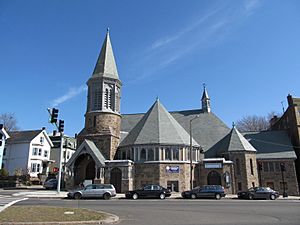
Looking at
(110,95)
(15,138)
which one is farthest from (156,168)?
(15,138)

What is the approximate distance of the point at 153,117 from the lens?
40250 mm

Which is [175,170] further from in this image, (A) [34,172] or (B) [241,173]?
(A) [34,172]

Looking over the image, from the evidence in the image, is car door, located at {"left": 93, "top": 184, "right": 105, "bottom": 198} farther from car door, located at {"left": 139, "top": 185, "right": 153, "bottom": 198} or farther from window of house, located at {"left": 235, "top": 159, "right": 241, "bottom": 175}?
window of house, located at {"left": 235, "top": 159, "right": 241, "bottom": 175}

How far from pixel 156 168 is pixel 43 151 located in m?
33.0

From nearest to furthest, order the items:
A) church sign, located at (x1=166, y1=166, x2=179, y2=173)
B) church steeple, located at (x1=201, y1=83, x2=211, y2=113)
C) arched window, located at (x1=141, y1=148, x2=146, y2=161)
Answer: church sign, located at (x1=166, y1=166, x2=179, y2=173), arched window, located at (x1=141, y1=148, x2=146, y2=161), church steeple, located at (x1=201, y1=83, x2=211, y2=113)

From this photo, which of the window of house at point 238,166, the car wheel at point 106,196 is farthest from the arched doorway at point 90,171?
the window of house at point 238,166

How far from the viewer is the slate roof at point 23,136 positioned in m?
55.3

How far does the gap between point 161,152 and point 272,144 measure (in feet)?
59.5

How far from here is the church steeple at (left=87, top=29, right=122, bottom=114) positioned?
40625 millimetres

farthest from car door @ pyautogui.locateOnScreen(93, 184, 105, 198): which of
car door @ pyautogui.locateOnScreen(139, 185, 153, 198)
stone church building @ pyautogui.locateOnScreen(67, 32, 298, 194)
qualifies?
stone church building @ pyautogui.locateOnScreen(67, 32, 298, 194)

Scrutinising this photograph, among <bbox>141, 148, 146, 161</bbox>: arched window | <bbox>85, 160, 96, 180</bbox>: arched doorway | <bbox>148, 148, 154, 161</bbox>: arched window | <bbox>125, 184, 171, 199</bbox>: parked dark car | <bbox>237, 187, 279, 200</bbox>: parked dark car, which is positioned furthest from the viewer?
<bbox>85, 160, 96, 180</bbox>: arched doorway

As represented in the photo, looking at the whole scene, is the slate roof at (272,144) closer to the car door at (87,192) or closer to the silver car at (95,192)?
the silver car at (95,192)

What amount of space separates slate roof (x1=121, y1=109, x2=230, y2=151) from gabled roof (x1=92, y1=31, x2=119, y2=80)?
9230mm

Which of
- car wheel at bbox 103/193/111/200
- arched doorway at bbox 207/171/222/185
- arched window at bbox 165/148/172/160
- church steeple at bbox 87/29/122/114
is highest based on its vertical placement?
church steeple at bbox 87/29/122/114
